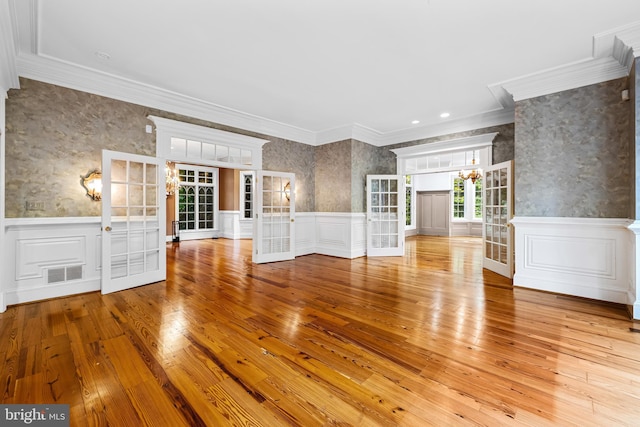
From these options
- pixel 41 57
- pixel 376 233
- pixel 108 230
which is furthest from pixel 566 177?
pixel 41 57

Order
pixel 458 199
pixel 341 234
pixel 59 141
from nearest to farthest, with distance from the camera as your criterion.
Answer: pixel 59 141 < pixel 341 234 < pixel 458 199

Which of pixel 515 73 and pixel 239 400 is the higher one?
pixel 515 73

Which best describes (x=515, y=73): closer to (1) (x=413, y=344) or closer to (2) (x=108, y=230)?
(1) (x=413, y=344)

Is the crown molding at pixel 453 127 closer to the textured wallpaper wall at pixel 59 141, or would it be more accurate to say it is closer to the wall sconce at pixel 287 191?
the wall sconce at pixel 287 191

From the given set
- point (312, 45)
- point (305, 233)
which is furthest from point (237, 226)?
point (312, 45)

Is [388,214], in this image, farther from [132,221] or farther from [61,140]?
[61,140]

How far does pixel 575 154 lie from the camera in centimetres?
345

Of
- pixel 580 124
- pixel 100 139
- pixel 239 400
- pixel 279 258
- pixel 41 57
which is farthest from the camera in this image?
pixel 279 258

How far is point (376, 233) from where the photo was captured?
6395mm

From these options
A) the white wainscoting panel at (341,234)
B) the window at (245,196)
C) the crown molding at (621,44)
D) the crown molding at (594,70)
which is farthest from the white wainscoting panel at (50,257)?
the crown molding at (621,44)

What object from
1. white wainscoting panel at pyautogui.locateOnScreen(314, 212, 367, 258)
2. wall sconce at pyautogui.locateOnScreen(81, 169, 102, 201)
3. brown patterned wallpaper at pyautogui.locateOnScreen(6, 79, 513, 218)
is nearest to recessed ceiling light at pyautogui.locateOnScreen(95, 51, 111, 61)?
brown patterned wallpaper at pyautogui.locateOnScreen(6, 79, 513, 218)

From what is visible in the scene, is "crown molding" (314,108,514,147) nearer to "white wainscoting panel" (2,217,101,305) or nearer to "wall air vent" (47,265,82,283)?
"white wainscoting panel" (2,217,101,305)

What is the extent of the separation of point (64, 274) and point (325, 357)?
11.5 ft

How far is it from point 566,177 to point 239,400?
433 centimetres
